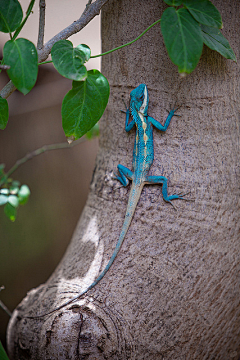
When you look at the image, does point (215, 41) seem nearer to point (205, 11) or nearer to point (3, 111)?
point (205, 11)

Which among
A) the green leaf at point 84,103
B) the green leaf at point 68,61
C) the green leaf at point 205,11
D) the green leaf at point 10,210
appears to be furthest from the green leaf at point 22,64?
the green leaf at point 10,210

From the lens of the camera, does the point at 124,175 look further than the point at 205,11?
Yes

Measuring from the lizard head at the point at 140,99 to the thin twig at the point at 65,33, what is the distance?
14.3 inches

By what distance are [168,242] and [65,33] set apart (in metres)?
1.00

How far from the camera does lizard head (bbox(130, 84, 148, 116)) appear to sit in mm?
1333

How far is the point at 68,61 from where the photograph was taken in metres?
1.04

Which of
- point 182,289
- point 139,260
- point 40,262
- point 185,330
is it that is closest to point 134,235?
point 139,260

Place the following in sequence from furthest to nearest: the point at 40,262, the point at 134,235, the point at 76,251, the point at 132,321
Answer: the point at 40,262 → the point at 76,251 → the point at 134,235 → the point at 132,321

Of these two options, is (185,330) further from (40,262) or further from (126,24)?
(40,262)

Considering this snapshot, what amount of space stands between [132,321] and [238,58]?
1290mm

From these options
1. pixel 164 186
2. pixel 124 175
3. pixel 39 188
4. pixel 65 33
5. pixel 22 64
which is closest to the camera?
pixel 22 64

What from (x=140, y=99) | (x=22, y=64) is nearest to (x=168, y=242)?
(x=140, y=99)

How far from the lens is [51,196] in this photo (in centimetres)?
335

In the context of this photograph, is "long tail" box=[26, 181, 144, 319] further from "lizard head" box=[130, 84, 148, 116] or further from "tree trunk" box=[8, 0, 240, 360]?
"lizard head" box=[130, 84, 148, 116]
